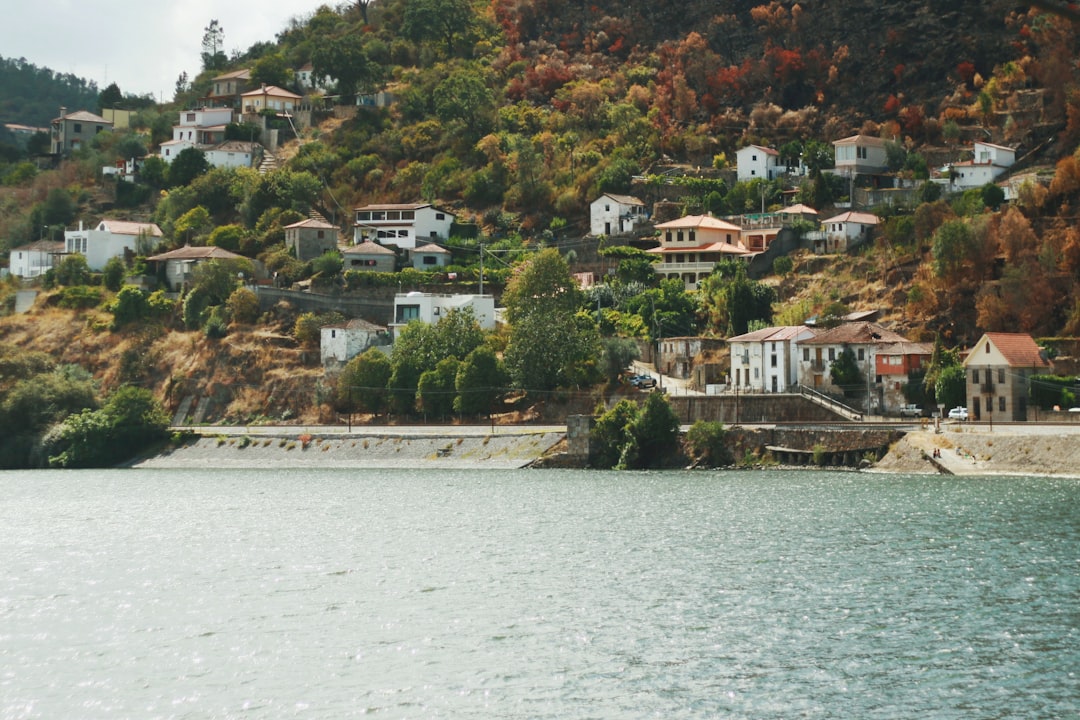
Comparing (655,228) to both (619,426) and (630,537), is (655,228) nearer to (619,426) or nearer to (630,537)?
(619,426)

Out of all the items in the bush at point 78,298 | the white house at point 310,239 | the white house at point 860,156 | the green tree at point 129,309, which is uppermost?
the white house at point 860,156

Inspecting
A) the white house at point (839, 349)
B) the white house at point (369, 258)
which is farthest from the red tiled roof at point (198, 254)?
the white house at point (839, 349)

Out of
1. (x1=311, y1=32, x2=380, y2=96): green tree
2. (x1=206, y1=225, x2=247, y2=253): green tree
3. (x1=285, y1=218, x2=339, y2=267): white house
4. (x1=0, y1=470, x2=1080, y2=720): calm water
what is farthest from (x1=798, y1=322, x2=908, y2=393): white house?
(x1=311, y1=32, x2=380, y2=96): green tree

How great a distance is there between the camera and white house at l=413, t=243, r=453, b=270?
104875mm

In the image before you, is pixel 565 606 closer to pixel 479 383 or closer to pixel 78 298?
pixel 479 383

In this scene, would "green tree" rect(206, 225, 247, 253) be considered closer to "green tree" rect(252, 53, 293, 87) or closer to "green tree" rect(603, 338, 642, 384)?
"green tree" rect(252, 53, 293, 87)

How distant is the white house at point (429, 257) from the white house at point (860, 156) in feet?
98.4

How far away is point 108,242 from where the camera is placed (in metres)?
114

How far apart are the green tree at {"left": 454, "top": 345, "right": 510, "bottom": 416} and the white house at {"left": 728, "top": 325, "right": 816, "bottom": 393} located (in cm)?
1392

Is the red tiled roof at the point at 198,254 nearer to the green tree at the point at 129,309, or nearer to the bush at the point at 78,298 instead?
the green tree at the point at 129,309

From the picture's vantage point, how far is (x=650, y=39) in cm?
13400

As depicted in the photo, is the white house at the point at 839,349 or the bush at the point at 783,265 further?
the bush at the point at 783,265

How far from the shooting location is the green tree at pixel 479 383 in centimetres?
8300

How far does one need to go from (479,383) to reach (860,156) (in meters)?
38.1
